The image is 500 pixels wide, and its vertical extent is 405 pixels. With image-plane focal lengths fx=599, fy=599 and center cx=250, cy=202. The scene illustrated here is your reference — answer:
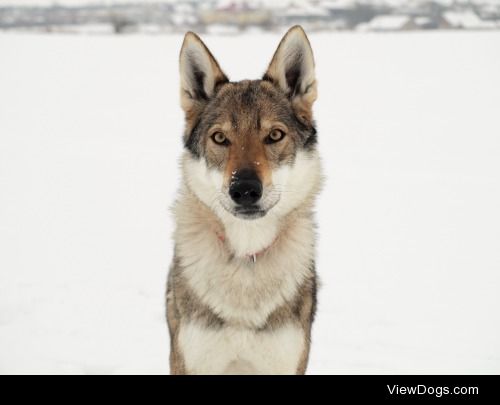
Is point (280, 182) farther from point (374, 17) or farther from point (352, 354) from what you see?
point (374, 17)

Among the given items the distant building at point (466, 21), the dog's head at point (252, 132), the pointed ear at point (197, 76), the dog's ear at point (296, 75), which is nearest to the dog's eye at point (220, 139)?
the dog's head at point (252, 132)

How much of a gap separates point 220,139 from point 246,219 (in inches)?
18.4

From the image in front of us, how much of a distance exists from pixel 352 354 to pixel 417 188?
542 cm

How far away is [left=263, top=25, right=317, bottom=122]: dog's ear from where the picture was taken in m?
3.32

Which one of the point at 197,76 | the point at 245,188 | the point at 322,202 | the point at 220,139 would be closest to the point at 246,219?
the point at 245,188

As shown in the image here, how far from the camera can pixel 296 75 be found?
3.47 metres

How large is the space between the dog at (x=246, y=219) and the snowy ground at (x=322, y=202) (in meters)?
1.44

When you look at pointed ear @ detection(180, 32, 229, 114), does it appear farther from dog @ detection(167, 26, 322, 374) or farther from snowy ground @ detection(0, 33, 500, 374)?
snowy ground @ detection(0, 33, 500, 374)

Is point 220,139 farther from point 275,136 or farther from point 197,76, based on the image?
point 197,76

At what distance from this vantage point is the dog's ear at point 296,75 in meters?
3.32

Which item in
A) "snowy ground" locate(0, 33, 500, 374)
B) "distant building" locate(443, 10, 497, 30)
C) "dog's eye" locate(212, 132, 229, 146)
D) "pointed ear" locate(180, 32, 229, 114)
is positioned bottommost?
"snowy ground" locate(0, 33, 500, 374)

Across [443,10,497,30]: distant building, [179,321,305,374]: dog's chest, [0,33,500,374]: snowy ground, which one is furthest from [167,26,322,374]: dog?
[443,10,497,30]: distant building

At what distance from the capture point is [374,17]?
19.6 metres
